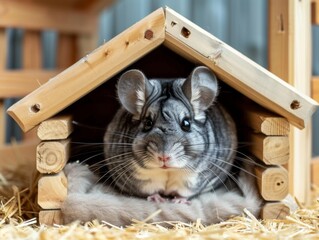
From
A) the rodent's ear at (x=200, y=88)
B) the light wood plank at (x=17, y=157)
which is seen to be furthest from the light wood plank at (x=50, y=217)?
the light wood plank at (x=17, y=157)

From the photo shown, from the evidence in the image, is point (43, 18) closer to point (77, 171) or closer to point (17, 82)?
point (17, 82)

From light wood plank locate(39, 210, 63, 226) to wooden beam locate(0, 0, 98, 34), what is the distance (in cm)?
226

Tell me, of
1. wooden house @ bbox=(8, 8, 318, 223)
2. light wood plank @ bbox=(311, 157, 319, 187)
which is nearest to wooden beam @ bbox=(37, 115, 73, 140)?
wooden house @ bbox=(8, 8, 318, 223)

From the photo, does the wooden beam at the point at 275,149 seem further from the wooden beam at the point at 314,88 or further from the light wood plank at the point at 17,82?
the light wood plank at the point at 17,82

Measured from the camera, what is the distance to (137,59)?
2623 millimetres

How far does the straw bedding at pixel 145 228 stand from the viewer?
227 centimetres

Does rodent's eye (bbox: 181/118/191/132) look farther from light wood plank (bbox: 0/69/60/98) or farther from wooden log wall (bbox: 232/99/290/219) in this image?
light wood plank (bbox: 0/69/60/98)

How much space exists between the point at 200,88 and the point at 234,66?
0.78 feet

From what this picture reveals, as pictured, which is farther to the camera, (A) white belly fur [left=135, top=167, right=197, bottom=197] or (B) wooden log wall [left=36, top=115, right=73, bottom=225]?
(A) white belly fur [left=135, top=167, right=197, bottom=197]

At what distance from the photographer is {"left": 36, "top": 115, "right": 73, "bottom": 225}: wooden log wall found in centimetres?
258

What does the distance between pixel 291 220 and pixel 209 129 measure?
1.89 ft

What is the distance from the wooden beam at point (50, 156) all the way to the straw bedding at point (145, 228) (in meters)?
0.24

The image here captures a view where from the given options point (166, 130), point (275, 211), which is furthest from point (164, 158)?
point (275, 211)

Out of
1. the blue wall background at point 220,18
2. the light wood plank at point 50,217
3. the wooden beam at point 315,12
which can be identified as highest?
the blue wall background at point 220,18
